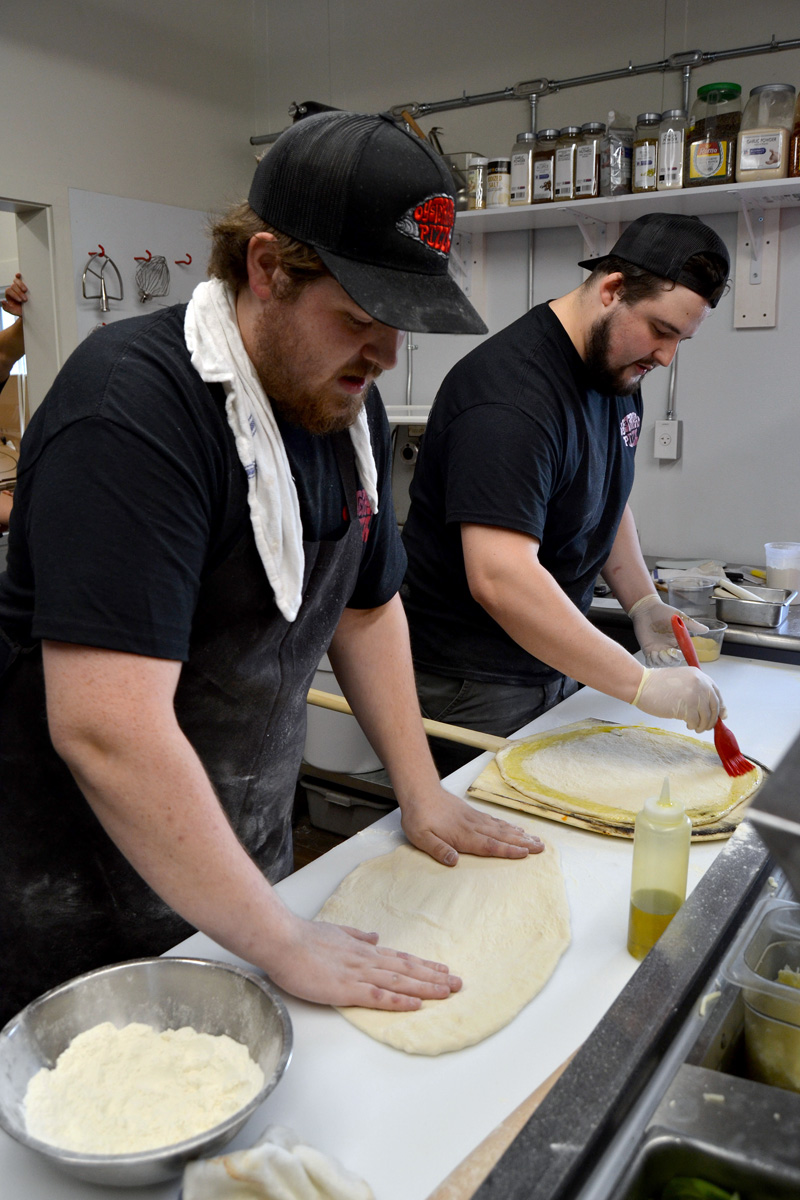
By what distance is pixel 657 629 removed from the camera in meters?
2.14

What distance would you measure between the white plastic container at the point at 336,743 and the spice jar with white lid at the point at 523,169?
175 centimetres

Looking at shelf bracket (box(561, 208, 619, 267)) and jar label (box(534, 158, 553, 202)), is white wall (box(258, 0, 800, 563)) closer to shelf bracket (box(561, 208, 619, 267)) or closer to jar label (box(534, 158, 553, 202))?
shelf bracket (box(561, 208, 619, 267))

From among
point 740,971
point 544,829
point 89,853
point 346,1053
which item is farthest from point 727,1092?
point 89,853

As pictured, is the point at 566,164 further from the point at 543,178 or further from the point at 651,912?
the point at 651,912

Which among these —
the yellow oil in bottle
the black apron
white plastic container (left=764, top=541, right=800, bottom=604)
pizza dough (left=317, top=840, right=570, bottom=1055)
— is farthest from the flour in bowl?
white plastic container (left=764, top=541, right=800, bottom=604)

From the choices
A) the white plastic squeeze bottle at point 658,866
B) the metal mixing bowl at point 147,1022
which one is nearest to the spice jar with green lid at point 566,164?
the white plastic squeeze bottle at point 658,866

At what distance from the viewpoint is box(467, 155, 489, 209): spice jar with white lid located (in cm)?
323

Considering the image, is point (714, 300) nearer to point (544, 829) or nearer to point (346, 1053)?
point (544, 829)

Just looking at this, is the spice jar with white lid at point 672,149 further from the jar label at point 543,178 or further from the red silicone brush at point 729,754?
the red silicone brush at point 729,754

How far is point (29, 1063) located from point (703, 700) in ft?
3.72

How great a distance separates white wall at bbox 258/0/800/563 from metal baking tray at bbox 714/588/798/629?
931 millimetres

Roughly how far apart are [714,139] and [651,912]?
8.43 feet

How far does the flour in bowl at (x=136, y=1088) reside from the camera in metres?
0.73

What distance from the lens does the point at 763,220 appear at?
118 inches
